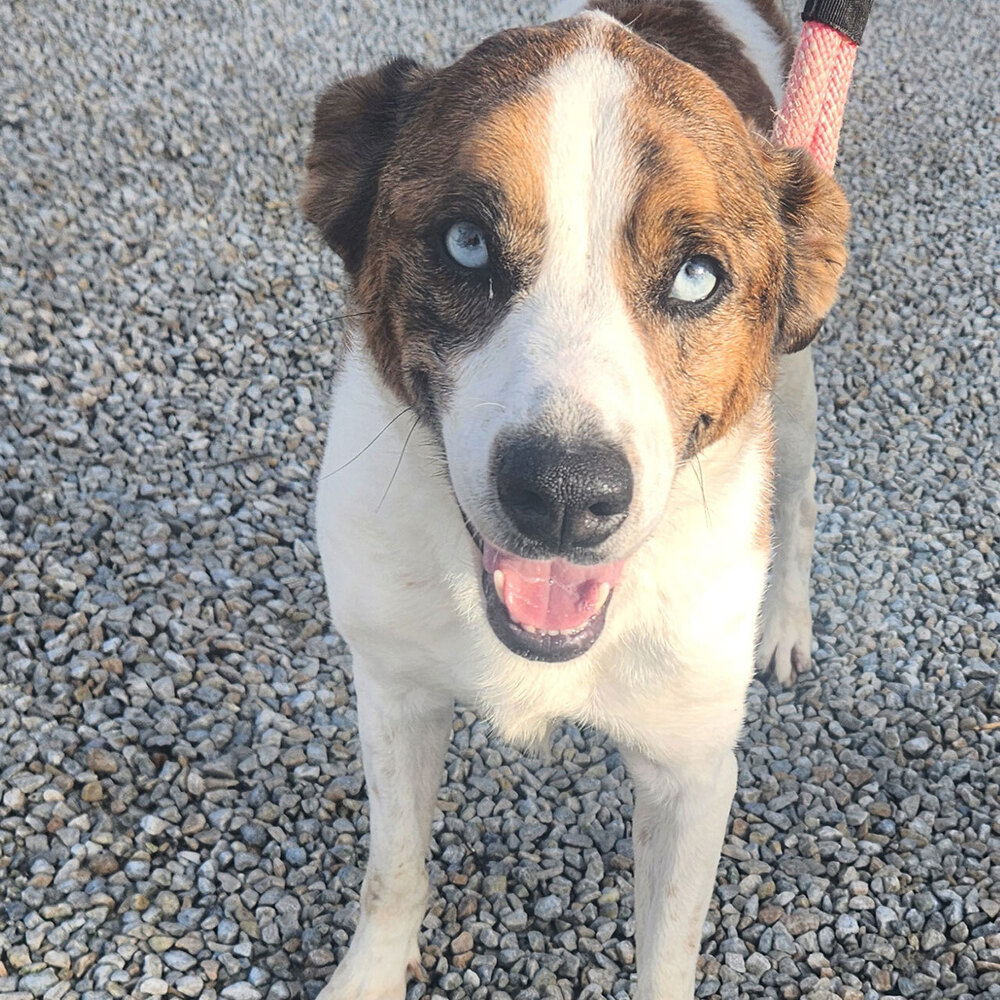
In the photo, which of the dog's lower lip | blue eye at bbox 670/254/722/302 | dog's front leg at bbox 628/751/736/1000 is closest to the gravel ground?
dog's front leg at bbox 628/751/736/1000

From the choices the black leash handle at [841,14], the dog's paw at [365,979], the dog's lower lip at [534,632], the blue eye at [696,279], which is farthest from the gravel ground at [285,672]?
the black leash handle at [841,14]

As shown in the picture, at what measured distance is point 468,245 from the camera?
2229mm

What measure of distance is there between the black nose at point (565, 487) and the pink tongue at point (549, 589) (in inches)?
10.6

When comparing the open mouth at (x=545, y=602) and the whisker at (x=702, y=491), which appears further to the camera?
the whisker at (x=702, y=491)

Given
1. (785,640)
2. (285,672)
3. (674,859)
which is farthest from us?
(785,640)

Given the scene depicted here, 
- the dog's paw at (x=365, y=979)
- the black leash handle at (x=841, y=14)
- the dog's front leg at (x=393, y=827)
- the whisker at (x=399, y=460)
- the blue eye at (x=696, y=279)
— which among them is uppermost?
the black leash handle at (x=841, y=14)

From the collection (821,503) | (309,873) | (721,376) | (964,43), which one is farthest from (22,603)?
(964,43)

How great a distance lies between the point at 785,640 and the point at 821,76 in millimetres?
1920

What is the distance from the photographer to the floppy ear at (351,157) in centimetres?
257

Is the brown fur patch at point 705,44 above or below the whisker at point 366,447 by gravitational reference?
above

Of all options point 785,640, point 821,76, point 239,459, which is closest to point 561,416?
point 821,76

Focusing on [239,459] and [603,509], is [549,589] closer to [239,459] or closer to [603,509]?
[603,509]

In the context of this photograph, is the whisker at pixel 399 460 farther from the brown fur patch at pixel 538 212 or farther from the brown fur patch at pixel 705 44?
the brown fur patch at pixel 705 44

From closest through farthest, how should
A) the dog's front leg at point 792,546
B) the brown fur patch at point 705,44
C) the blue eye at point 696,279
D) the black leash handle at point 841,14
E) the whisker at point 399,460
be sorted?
the blue eye at point 696,279 → the whisker at point 399,460 → the black leash handle at point 841,14 → the brown fur patch at point 705,44 → the dog's front leg at point 792,546
